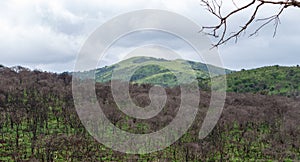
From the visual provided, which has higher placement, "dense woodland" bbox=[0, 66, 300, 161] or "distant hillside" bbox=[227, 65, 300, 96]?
"distant hillside" bbox=[227, 65, 300, 96]

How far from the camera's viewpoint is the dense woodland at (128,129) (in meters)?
56.1

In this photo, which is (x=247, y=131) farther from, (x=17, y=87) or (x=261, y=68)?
(x=261, y=68)

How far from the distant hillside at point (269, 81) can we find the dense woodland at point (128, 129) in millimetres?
36520

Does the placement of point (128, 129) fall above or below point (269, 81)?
below

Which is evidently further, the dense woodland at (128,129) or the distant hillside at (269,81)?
the distant hillside at (269,81)

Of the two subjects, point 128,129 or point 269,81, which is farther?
point 269,81

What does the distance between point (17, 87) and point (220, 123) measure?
54193 millimetres

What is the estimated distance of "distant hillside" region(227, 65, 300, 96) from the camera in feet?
417

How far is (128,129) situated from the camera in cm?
6888

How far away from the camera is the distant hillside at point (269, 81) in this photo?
5005 inches

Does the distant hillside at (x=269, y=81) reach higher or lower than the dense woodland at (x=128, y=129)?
higher

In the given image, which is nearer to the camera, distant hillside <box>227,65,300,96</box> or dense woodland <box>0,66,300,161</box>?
dense woodland <box>0,66,300,161</box>

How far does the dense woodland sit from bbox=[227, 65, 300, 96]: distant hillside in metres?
36.5

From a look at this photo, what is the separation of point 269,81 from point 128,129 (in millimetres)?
87887
